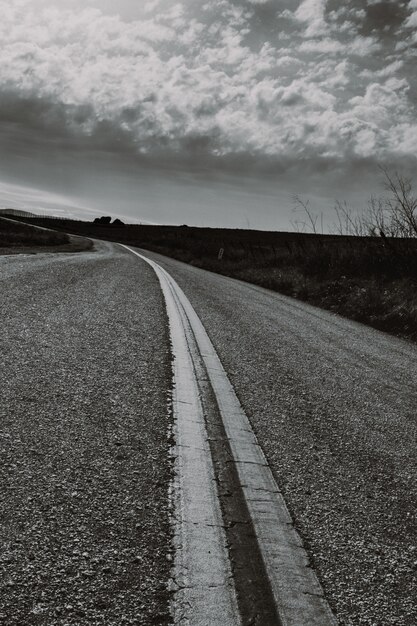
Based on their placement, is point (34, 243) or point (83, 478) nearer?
point (83, 478)

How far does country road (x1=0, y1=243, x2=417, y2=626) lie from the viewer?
131 cm

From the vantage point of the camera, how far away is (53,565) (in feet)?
4.31

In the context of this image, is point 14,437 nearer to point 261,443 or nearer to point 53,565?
point 53,565

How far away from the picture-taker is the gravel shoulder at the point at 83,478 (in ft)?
4.04


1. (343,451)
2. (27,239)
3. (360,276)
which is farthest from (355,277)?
(27,239)

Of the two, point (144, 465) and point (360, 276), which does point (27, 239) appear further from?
point (144, 465)

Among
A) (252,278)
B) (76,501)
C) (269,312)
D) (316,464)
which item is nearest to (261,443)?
(316,464)

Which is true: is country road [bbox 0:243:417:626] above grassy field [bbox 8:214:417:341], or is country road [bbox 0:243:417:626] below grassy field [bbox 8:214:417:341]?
below

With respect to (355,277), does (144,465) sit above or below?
below

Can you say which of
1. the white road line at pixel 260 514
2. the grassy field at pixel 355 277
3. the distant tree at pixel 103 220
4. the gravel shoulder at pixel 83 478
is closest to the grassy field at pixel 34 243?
the grassy field at pixel 355 277

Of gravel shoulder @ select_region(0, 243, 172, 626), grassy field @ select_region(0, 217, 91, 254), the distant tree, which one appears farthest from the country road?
the distant tree

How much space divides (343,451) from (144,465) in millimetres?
1029

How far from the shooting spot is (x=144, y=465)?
1985 mm

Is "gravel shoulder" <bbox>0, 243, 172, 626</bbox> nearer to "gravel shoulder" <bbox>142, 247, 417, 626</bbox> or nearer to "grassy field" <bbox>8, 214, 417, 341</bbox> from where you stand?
"gravel shoulder" <bbox>142, 247, 417, 626</bbox>
